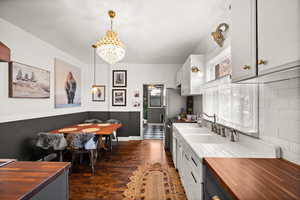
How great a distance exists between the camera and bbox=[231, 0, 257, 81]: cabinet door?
1.01 m

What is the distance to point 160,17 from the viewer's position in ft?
7.29

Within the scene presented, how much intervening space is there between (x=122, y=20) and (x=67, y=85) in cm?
269

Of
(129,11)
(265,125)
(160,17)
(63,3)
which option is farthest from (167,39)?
(265,125)

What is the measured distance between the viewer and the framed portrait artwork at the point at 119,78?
A: 513 cm

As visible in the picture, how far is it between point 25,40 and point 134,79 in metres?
3.05

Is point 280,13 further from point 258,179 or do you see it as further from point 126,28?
point 126,28

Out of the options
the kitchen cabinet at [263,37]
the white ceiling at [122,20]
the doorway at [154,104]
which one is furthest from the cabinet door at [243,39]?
the doorway at [154,104]

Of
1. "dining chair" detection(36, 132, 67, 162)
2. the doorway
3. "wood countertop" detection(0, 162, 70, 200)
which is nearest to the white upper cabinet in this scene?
"wood countertop" detection(0, 162, 70, 200)

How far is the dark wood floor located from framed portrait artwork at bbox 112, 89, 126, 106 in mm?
1509

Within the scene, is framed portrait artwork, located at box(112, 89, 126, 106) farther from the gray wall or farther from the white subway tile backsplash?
the white subway tile backsplash

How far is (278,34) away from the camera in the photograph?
81 cm

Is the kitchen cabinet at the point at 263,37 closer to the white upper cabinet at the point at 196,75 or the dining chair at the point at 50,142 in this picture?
the white upper cabinet at the point at 196,75

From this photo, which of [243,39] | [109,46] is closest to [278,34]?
[243,39]

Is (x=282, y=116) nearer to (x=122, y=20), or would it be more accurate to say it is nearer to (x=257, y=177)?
(x=257, y=177)
